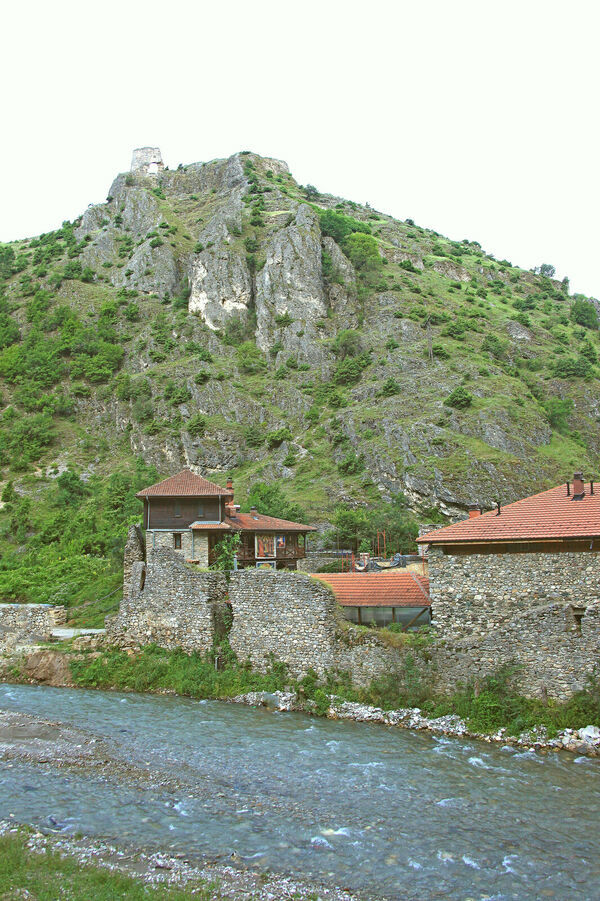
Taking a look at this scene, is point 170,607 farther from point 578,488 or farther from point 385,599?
point 578,488

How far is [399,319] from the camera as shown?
89.9 meters

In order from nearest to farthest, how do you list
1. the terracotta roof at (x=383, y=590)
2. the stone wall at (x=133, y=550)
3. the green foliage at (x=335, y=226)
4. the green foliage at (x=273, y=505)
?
the terracotta roof at (x=383, y=590) < the stone wall at (x=133, y=550) < the green foliage at (x=273, y=505) < the green foliage at (x=335, y=226)

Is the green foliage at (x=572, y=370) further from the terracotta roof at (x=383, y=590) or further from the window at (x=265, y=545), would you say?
the terracotta roof at (x=383, y=590)

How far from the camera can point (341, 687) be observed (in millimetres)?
18562

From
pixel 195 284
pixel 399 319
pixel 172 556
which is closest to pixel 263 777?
pixel 172 556

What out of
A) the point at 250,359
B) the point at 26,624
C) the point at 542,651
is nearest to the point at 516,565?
the point at 542,651

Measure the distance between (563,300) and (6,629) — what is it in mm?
131961

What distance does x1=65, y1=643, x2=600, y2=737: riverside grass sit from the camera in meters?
15.3

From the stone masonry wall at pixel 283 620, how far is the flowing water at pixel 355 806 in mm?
2450

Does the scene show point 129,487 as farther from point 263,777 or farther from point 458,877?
point 458,877

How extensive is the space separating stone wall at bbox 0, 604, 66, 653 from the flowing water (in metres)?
11.3

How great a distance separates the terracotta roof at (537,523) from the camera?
1638 centimetres

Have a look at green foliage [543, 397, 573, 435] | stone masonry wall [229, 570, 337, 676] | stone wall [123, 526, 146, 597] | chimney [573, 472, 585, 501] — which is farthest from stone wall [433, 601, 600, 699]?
green foliage [543, 397, 573, 435]

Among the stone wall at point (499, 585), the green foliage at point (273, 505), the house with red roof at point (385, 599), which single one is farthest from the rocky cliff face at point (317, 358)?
the stone wall at point (499, 585)
